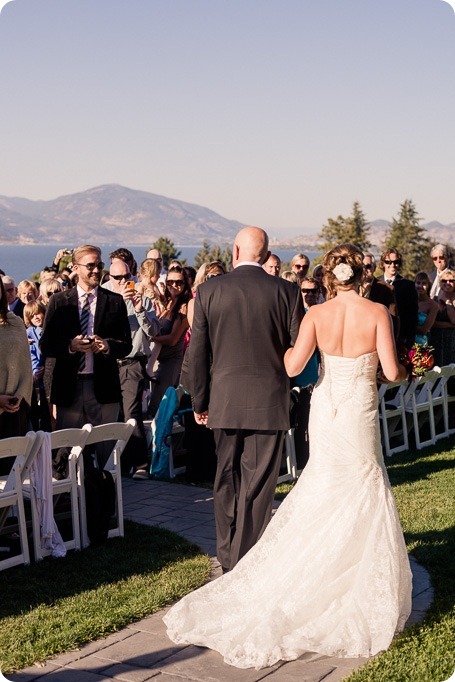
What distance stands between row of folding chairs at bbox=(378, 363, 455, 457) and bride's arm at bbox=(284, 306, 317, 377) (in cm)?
515

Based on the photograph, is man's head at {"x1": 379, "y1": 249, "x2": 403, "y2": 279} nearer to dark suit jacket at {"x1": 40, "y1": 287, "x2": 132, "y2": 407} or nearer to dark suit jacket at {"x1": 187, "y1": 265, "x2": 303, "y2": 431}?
dark suit jacket at {"x1": 40, "y1": 287, "x2": 132, "y2": 407}

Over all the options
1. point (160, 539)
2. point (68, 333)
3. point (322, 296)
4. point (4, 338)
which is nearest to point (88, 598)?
point (160, 539)

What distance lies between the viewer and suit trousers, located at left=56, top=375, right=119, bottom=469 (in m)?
7.41

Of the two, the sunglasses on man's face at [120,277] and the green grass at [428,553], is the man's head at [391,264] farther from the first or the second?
the sunglasses on man's face at [120,277]

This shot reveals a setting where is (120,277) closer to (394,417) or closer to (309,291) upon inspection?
(309,291)

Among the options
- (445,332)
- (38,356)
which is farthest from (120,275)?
(445,332)

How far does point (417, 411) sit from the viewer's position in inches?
432

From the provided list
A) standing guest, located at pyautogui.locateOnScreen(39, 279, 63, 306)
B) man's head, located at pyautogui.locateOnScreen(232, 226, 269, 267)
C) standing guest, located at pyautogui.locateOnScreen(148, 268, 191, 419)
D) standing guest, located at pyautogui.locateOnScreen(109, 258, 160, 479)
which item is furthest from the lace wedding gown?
standing guest, located at pyautogui.locateOnScreen(39, 279, 63, 306)

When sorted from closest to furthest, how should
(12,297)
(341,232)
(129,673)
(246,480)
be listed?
(129,673)
(246,480)
(12,297)
(341,232)

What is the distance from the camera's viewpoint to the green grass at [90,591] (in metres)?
4.77

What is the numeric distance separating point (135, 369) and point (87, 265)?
2041 mm

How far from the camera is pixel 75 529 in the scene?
6516 millimetres

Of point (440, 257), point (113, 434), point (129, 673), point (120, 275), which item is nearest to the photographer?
point (129, 673)

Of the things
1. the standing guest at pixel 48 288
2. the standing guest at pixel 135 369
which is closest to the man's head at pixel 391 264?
the standing guest at pixel 135 369
